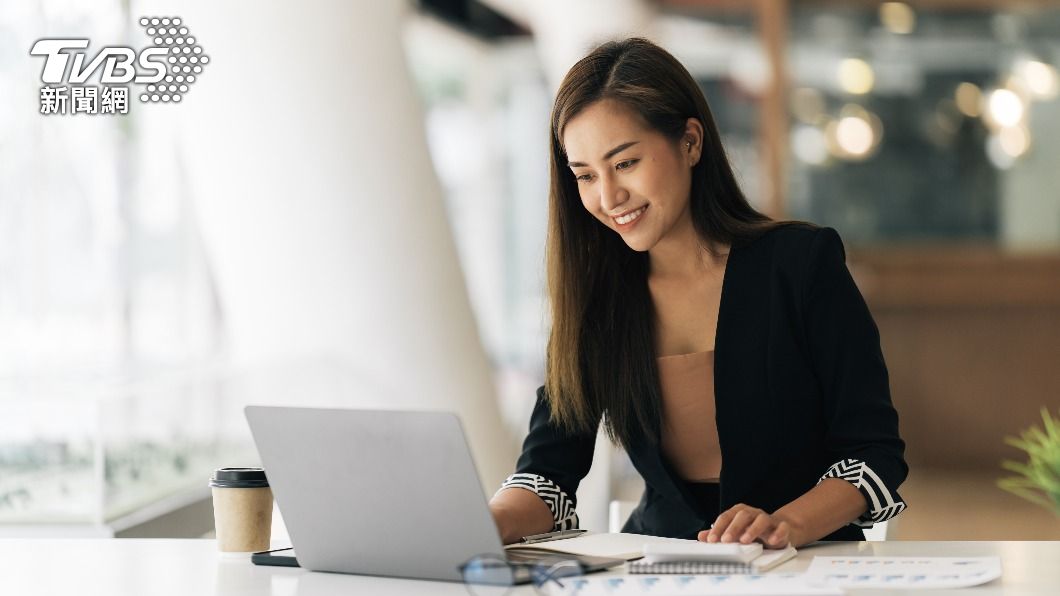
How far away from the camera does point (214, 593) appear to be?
4.91 ft

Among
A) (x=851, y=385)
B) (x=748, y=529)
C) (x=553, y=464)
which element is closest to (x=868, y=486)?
(x=851, y=385)

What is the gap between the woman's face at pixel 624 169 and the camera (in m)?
1.94

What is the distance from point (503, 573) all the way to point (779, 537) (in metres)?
0.45

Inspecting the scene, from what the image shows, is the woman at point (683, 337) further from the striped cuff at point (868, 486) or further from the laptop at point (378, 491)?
the laptop at point (378, 491)

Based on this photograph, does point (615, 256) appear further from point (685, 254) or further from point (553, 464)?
point (553, 464)

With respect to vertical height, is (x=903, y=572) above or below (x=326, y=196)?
below

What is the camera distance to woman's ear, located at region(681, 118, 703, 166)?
2039mm

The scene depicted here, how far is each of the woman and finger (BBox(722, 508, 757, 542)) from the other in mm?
189

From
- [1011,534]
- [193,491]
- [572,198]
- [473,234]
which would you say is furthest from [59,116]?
[473,234]

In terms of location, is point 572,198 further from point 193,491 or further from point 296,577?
point 193,491

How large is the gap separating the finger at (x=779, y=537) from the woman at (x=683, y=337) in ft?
0.56

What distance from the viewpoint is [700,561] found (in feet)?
5.06

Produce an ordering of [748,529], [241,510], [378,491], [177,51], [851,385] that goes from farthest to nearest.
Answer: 1. [177,51]
2. [851,385]
3. [241,510]
4. [748,529]
5. [378,491]

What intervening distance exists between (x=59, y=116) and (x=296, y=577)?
12.4 ft
